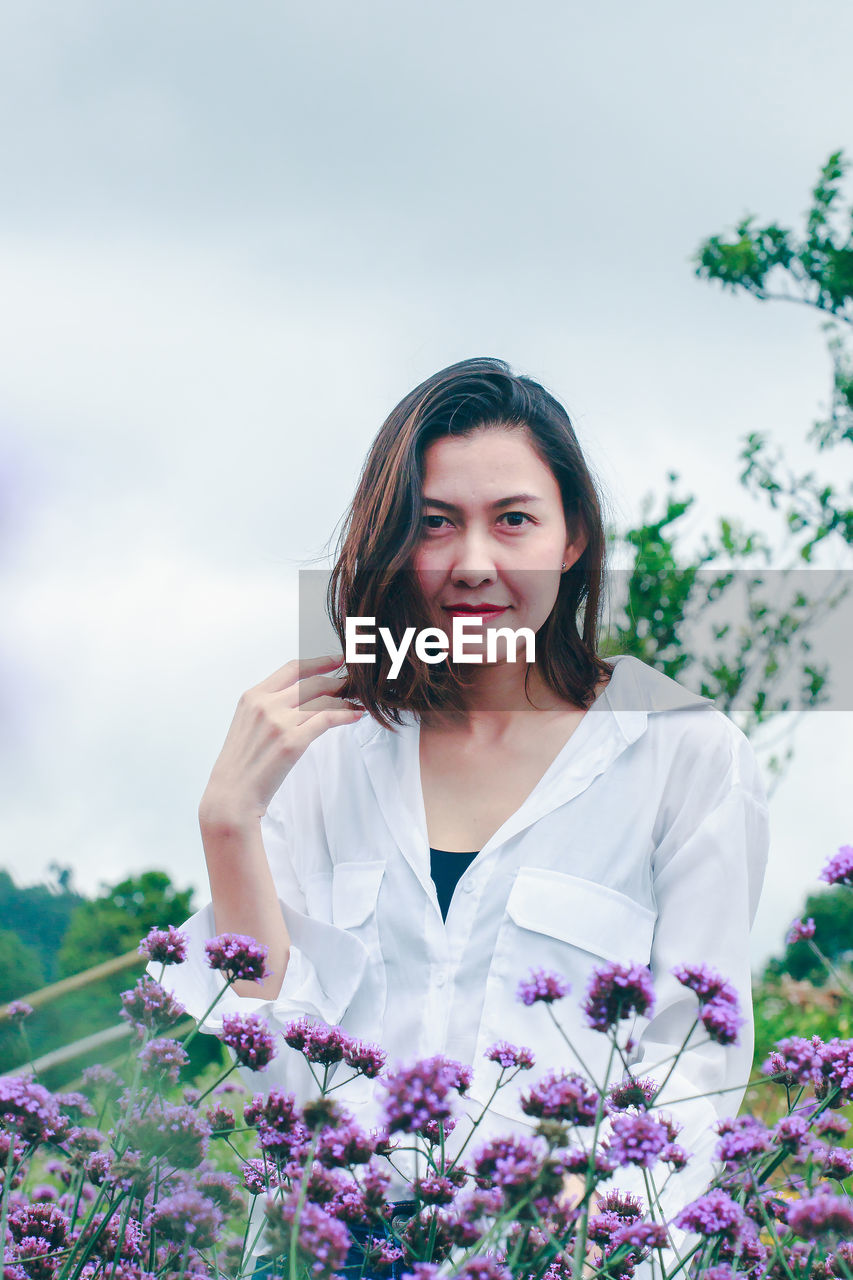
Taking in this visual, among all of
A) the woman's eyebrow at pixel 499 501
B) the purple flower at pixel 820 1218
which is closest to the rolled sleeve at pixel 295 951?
the woman's eyebrow at pixel 499 501

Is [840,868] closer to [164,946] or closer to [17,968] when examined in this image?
[164,946]

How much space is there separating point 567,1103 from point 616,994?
0.10 m

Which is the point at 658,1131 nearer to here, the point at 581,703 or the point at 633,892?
the point at 633,892

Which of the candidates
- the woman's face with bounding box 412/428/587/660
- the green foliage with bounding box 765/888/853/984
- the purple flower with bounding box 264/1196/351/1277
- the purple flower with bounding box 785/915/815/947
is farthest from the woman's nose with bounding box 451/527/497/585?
the green foliage with bounding box 765/888/853/984

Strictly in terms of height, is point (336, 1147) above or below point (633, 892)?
above

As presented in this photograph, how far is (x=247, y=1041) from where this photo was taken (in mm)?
1032

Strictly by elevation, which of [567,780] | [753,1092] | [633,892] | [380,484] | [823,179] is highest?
[823,179]

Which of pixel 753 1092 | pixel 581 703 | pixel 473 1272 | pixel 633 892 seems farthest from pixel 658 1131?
pixel 753 1092

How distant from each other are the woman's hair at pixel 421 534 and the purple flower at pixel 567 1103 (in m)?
1.20

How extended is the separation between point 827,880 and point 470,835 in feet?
3.17

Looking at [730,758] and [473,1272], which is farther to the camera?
[730,758]

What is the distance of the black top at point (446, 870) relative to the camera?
1965 mm

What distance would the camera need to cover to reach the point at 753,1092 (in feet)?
14.3

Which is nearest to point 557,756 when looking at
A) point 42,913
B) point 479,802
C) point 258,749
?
point 479,802
